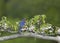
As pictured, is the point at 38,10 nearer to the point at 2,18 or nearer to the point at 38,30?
the point at 38,30

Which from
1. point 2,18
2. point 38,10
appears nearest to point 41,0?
point 38,10

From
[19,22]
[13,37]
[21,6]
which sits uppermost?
[21,6]

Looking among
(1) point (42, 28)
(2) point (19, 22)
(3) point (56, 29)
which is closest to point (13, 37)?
(2) point (19, 22)

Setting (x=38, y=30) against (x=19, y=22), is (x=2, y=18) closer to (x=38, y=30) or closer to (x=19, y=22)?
(x=19, y=22)

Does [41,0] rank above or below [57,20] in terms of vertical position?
above

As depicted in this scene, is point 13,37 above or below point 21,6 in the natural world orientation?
below

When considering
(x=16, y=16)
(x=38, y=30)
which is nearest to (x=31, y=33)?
(x=38, y=30)
